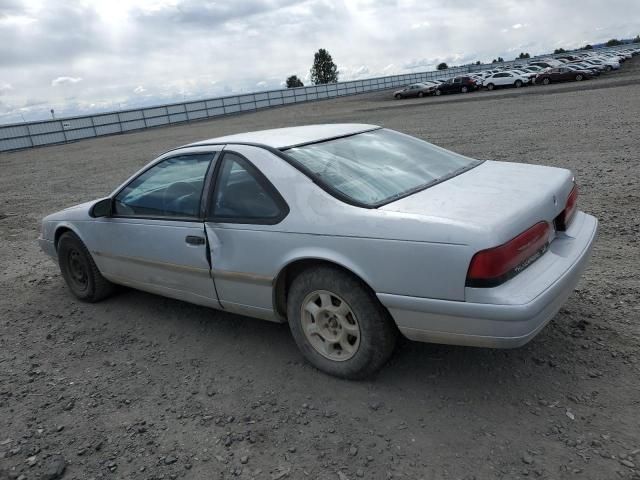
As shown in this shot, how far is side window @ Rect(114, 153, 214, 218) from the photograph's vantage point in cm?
372

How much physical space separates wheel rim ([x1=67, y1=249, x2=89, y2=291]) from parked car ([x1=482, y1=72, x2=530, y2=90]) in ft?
122

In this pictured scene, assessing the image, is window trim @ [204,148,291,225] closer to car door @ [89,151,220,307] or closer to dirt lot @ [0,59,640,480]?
car door @ [89,151,220,307]

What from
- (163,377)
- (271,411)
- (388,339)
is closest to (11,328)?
(163,377)

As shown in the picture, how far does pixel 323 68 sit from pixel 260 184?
336 ft

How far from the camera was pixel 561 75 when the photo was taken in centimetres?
3534

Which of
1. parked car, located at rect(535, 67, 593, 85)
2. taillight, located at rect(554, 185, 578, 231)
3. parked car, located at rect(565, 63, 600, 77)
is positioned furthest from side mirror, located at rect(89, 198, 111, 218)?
parked car, located at rect(565, 63, 600, 77)

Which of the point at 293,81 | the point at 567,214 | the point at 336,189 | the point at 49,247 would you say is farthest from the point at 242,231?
the point at 293,81

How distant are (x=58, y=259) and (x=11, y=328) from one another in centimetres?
78

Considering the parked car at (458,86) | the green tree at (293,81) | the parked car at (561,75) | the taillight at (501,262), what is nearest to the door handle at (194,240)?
the taillight at (501,262)

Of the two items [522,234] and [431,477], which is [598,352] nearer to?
[522,234]

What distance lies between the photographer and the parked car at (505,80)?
36.4 m

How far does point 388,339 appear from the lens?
2.93 meters

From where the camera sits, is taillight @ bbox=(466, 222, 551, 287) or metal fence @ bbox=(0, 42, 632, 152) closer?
taillight @ bbox=(466, 222, 551, 287)

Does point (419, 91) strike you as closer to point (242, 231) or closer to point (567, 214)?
point (567, 214)
